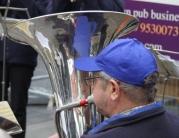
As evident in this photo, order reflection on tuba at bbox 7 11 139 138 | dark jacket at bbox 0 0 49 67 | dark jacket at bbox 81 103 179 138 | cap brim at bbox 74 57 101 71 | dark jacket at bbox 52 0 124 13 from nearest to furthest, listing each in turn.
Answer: dark jacket at bbox 81 103 179 138
cap brim at bbox 74 57 101 71
reflection on tuba at bbox 7 11 139 138
dark jacket at bbox 52 0 124 13
dark jacket at bbox 0 0 49 67

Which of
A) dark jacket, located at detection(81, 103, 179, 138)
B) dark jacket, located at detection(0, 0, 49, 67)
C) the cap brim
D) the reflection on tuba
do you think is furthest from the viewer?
dark jacket, located at detection(0, 0, 49, 67)

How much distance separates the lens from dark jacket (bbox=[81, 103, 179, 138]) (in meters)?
1.85

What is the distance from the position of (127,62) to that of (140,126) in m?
0.25

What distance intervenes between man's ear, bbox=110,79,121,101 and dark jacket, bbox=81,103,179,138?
8 centimetres

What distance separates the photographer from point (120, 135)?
1847 millimetres

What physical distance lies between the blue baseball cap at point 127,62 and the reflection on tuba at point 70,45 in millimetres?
825

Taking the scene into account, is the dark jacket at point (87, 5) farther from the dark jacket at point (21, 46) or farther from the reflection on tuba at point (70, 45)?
the reflection on tuba at point (70, 45)

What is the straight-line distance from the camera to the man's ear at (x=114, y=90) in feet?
6.29

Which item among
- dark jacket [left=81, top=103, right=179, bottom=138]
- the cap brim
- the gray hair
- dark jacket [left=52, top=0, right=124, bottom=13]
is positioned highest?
dark jacket [left=52, top=0, right=124, bottom=13]

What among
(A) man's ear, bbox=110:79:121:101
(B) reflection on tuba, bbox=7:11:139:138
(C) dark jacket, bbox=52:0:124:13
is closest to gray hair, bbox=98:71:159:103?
(A) man's ear, bbox=110:79:121:101

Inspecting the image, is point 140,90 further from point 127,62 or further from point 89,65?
point 89,65

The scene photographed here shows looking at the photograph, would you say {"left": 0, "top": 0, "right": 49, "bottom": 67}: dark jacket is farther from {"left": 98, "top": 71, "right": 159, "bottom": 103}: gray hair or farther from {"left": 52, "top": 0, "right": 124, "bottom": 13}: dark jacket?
{"left": 98, "top": 71, "right": 159, "bottom": 103}: gray hair

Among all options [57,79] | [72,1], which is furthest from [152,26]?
[57,79]

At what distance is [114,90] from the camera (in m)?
1.94
